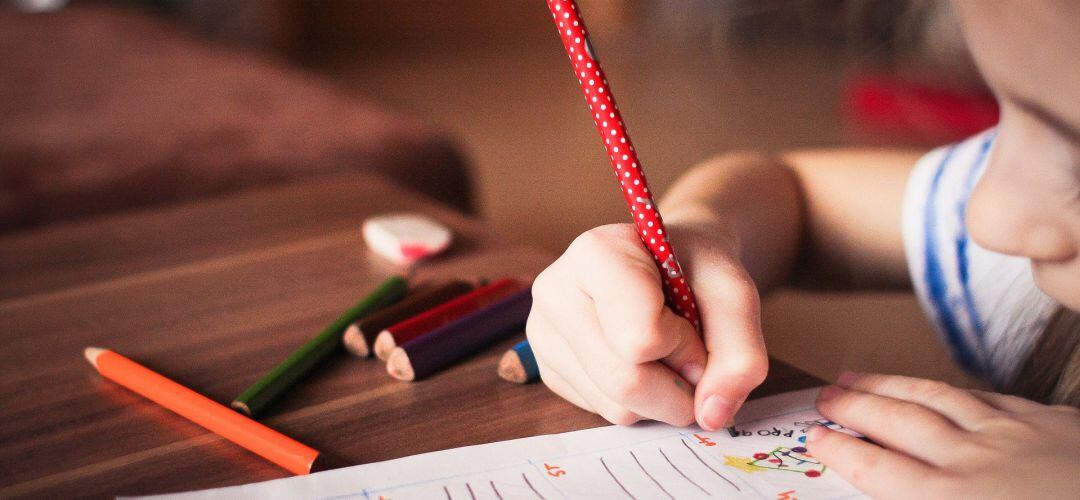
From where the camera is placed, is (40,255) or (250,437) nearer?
(250,437)

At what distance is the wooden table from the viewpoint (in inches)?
15.1

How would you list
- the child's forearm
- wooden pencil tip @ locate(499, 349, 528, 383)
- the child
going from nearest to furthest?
1. the child
2. wooden pencil tip @ locate(499, 349, 528, 383)
3. the child's forearm

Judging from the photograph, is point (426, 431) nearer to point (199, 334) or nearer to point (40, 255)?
point (199, 334)

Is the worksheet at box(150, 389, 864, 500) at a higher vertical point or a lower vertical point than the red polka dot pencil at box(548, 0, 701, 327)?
lower

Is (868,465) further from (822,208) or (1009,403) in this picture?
(822,208)

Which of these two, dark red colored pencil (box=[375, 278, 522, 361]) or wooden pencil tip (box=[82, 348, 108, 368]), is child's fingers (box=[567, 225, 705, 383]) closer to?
dark red colored pencil (box=[375, 278, 522, 361])

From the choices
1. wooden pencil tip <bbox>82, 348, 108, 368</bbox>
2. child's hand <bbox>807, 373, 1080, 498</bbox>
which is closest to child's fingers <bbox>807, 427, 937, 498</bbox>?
child's hand <bbox>807, 373, 1080, 498</bbox>

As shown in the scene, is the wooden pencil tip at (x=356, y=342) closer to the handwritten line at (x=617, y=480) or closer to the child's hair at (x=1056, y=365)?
the handwritten line at (x=617, y=480)

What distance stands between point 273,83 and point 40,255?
79cm

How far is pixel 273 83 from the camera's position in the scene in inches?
54.3

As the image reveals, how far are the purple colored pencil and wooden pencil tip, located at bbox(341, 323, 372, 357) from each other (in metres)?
0.02

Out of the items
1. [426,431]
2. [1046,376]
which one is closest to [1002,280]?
[1046,376]

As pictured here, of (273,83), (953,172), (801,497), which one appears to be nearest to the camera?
(801,497)

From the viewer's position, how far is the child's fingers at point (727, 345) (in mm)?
359
